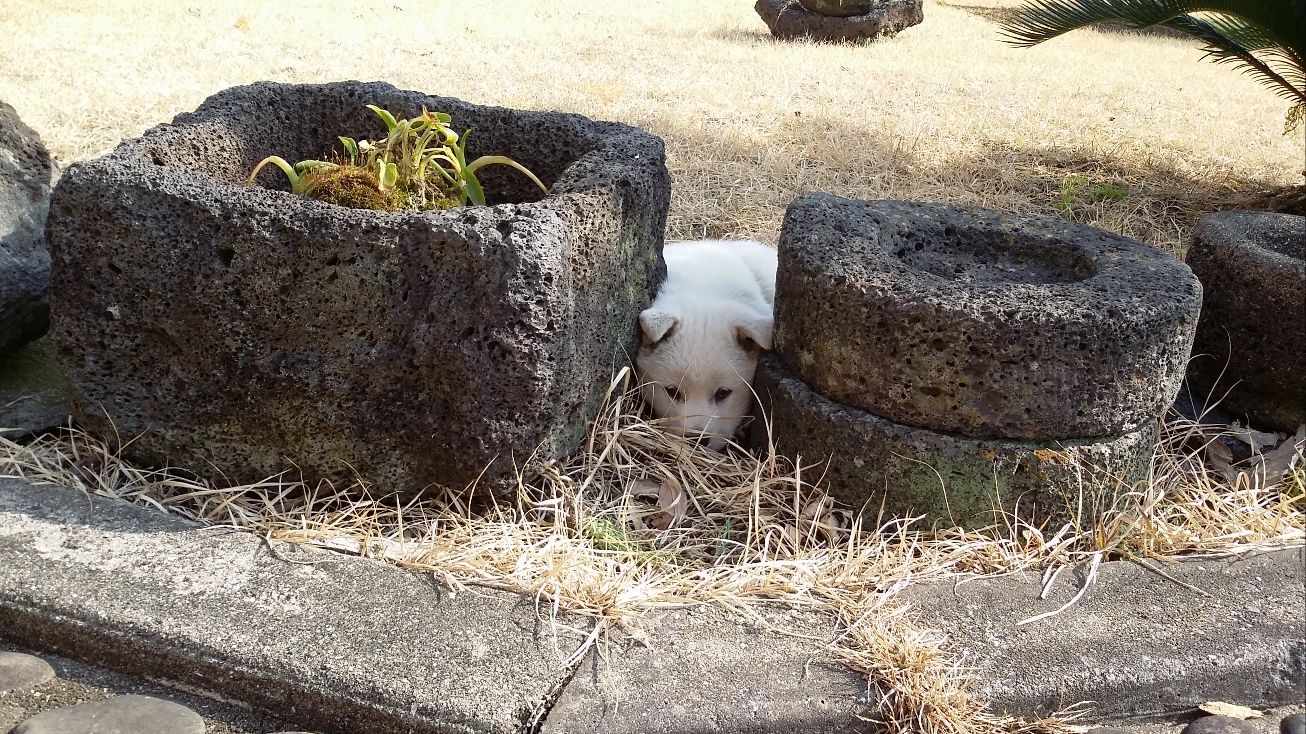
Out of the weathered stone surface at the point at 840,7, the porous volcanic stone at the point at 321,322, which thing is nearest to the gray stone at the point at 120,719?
the porous volcanic stone at the point at 321,322

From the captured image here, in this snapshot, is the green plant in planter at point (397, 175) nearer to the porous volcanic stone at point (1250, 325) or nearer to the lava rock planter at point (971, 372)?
the lava rock planter at point (971, 372)

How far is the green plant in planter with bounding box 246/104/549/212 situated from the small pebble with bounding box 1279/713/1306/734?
237 centimetres

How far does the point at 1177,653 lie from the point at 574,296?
63.8 inches

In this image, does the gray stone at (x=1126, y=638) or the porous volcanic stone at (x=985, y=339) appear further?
the porous volcanic stone at (x=985, y=339)

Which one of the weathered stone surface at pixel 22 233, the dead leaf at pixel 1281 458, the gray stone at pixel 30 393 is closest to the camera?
the gray stone at pixel 30 393

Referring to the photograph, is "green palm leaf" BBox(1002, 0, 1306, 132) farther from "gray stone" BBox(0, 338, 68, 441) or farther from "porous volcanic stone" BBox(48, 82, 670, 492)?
"gray stone" BBox(0, 338, 68, 441)

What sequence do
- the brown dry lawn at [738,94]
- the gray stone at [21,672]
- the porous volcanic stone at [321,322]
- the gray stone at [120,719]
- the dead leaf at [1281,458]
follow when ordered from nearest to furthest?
1. the gray stone at [120,719]
2. the gray stone at [21,672]
3. the porous volcanic stone at [321,322]
4. the dead leaf at [1281,458]
5. the brown dry lawn at [738,94]

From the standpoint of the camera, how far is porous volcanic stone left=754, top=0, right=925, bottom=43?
10.2 meters

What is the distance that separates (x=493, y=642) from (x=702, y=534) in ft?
2.77

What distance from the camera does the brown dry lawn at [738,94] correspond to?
5.34 m

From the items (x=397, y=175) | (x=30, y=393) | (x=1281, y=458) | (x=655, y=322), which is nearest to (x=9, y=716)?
(x=30, y=393)

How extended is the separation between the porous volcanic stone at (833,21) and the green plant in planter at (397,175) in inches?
315

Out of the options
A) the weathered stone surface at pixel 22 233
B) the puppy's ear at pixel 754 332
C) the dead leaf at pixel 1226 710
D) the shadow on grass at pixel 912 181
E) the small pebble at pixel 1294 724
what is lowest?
the small pebble at pixel 1294 724

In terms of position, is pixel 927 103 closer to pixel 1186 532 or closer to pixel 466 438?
pixel 1186 532
